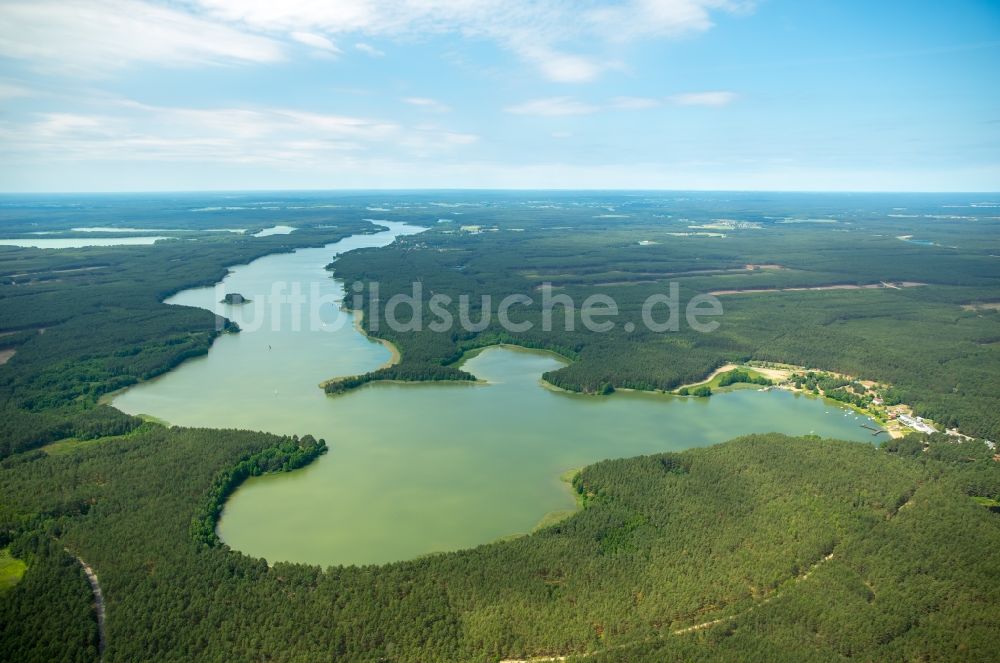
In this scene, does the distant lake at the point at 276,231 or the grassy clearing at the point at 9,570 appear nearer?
the grassy clearing at the point at 9,570

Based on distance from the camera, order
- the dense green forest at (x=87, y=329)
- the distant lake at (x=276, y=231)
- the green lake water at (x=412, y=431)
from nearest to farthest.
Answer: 1. the green lake water at (x=412, y=431)
2. the dense green forest at (x=87, y=329)
3. the distant lake at (x=276, y=231)

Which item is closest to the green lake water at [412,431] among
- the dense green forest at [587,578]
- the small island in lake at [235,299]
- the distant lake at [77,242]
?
the dense green forest at [587,578]

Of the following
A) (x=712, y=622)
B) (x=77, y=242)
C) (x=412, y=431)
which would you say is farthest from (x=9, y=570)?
(x=77, y=242)

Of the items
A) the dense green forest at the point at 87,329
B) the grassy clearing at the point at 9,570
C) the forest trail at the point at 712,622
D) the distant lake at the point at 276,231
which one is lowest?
the forest trail at the point at 712,622

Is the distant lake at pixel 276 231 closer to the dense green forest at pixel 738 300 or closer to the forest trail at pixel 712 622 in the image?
the dense green forest at pixel 738 300

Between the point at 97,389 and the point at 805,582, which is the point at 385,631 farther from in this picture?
the point at 97,389

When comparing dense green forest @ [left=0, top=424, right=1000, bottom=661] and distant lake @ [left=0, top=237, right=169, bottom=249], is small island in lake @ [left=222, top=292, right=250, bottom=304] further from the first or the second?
distant lake @ [left=0, top=237, right=169, bottom=249]

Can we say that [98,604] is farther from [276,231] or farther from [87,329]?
[276,231]

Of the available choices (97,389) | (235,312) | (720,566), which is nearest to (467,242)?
(235,312)
